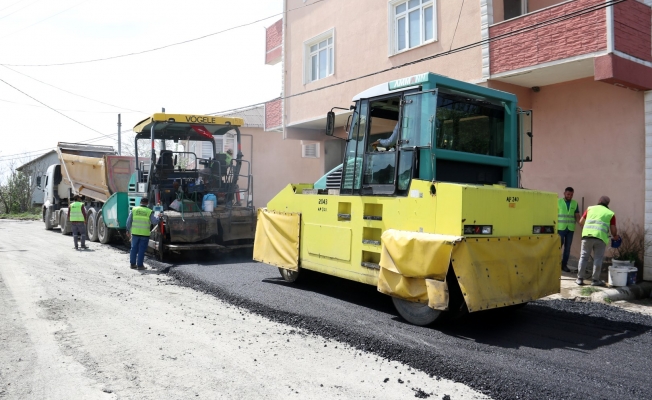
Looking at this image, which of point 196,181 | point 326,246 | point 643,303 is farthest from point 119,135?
point 643,303

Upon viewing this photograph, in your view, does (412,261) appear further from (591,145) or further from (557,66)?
(591,145)

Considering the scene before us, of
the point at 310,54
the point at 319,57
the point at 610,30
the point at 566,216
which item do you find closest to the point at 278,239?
the point at 566,216

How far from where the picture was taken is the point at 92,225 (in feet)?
50.8

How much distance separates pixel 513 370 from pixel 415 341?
1.10 metres

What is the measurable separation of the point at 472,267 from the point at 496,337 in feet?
2.73

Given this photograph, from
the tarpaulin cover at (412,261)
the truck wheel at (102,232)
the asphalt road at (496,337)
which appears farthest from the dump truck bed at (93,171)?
the tarpaulin cover at (412,261)

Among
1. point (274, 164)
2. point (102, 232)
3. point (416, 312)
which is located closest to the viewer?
point (416, 312)

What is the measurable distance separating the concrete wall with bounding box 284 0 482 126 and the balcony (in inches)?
31.6

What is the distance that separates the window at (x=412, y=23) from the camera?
11695 millimetres

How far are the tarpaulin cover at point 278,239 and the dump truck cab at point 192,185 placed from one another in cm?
214

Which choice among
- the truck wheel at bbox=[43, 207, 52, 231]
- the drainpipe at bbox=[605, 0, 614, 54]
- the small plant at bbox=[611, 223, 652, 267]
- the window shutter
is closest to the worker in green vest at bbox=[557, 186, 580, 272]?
the small plant at bbox=[611, 223, 652, 267]

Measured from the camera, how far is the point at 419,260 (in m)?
5.67

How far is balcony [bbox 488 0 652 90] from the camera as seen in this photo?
8.21 meters

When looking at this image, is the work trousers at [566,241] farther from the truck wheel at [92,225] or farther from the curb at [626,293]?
the truck wheel at [92,225]
